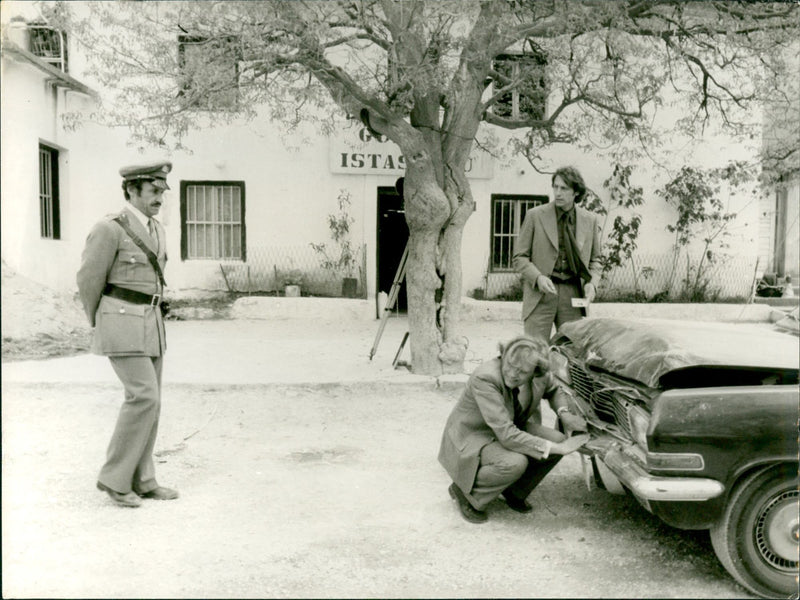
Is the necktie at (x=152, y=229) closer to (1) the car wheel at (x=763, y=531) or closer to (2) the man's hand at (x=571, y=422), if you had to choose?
(2) the man's hand at (x=571, y=422)

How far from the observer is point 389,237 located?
1344cm

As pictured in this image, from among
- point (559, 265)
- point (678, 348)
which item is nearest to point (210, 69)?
point (559, 265)

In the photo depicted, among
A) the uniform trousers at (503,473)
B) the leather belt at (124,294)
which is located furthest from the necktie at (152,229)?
the uniform trousers at (503,473)

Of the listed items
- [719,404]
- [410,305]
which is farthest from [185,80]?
[719,404]

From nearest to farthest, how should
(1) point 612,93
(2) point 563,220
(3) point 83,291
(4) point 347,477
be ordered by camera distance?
(3) point 83,291, (4) point 347,477, (2) point 563,220, (1) point 612,93

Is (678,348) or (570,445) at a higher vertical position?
(678,348)

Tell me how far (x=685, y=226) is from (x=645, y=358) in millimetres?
7977

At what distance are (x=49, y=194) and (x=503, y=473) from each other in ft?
33.9

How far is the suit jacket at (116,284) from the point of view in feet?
13.5

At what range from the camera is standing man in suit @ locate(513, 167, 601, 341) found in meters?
5.71

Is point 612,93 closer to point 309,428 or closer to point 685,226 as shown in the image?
point 685,226

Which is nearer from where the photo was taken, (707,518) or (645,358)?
(707,518)

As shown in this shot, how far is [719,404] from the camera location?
3.20 meters

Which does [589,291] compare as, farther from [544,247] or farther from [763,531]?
[763,531]
